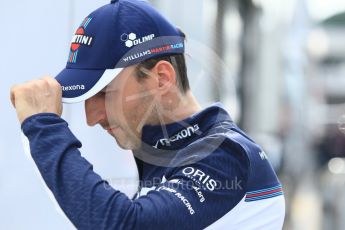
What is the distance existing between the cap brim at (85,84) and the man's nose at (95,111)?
0.03 meters

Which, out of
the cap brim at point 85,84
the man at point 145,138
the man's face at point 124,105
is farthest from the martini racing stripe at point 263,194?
the cap brim at point 85,84

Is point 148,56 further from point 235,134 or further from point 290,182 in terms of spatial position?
point 290,182

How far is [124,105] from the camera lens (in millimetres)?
2027

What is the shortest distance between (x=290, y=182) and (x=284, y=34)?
1.58 meters

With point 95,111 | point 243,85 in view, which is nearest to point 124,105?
point 95,111

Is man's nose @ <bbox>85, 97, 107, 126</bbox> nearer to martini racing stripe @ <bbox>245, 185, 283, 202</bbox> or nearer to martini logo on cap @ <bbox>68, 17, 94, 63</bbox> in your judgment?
martini logo on cap @ <bbox>68, 17, 94, 63</bbox>

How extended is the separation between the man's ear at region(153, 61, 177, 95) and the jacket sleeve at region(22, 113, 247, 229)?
22 cm

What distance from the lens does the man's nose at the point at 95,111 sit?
204cm

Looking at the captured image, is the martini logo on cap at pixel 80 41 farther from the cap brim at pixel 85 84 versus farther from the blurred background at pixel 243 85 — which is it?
the blurred background at pixel 243 85

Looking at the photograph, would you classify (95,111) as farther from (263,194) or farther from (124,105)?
(263,194)

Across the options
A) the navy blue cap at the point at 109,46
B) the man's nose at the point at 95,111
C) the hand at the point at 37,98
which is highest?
the navy blue cap at the point at 109,46

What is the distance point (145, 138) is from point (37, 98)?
31 cm

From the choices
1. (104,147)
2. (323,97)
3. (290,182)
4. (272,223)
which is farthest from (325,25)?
(272,223)

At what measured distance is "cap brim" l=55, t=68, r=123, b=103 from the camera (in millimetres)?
2006
